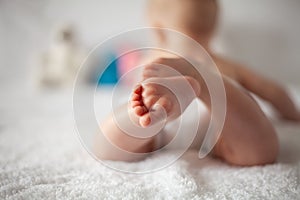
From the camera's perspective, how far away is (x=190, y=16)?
710mm

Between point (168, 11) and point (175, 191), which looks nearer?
point (175, 191)

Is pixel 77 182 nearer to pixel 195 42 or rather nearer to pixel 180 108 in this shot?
pixel 180 108

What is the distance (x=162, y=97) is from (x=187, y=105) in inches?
2.0

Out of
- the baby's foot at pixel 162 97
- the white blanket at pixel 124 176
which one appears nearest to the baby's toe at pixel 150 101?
the baby's foot at pixel 162 97

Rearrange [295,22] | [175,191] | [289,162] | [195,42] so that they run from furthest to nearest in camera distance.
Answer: [295,22], [195,42], [289,162], [175,191]

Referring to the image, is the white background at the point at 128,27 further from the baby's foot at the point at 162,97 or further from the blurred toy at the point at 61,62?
the baby's foot at the point at 162,97

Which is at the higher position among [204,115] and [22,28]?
[22,28]

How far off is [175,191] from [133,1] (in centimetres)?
104

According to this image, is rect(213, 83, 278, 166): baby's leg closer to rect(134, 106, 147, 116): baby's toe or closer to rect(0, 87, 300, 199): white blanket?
rect(0, 87, 300, 199): white blanket

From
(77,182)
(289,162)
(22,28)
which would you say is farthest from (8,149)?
(22,28)

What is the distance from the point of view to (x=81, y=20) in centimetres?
140

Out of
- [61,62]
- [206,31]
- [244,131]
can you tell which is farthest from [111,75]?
[244,131]

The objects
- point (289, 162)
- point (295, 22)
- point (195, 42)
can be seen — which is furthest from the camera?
point (295, 22)

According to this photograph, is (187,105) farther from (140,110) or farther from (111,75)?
(111,75)
